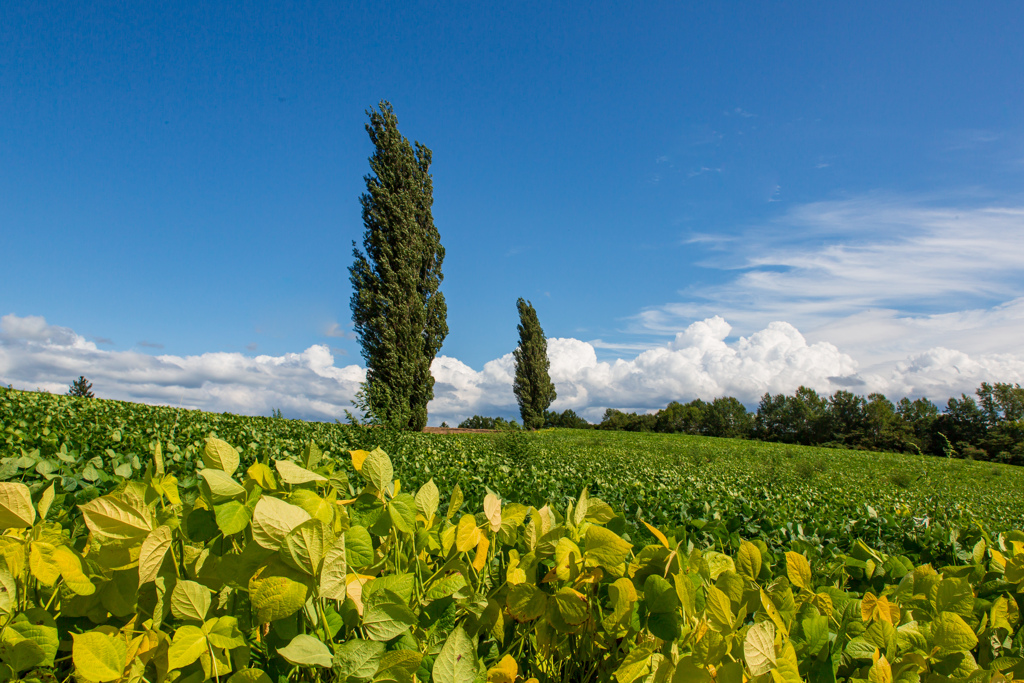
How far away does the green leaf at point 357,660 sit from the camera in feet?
1.84

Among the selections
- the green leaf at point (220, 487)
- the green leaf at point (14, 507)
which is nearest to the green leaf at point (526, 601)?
the green leaf at point (220, 487)

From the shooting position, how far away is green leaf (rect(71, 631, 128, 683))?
0.52 meters

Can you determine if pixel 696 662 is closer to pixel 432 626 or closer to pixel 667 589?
pixel 667 589

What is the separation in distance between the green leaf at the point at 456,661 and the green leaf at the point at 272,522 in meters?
0.25

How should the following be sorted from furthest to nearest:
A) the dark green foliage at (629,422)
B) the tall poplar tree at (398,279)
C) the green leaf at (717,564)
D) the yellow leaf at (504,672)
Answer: the dark green foliage at (629,422) → the tall poplar tree at (398,279) → the green leaf at (717,564) → the yellow leaf at (504,672)

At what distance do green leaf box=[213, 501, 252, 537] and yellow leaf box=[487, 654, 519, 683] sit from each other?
42cm

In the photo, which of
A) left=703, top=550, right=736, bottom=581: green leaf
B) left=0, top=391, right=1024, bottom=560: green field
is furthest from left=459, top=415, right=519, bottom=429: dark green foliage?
left=703, top=550, right=736, bottom=581: green leaf

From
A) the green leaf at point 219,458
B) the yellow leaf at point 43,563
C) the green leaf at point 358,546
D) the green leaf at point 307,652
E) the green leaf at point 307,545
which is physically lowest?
the green leaf at point 307,652

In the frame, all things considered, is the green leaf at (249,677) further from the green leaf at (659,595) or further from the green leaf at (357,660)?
the green leaf at (659,595)

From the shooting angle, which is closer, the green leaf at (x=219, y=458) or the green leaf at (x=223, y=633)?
the green leaf at (x=223, y=633)

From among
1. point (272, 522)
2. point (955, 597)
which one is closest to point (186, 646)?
point (272, 522)

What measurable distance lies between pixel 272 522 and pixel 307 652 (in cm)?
15

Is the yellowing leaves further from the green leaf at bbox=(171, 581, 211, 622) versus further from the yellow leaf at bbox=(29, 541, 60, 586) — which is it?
the yellow leaf at bbox=(29, 541, 60, 586)

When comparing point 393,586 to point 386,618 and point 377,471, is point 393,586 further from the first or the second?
point 377,471
